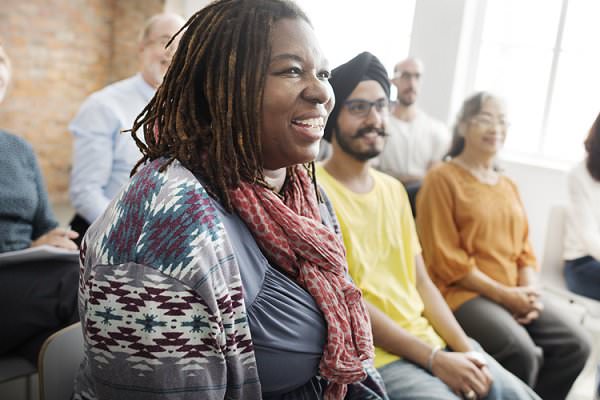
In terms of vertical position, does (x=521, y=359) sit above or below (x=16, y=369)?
below

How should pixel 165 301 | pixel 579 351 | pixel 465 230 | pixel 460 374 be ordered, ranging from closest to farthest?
pixel 165 301
pixel 460 374
pixel 579 351
pixel 465 230

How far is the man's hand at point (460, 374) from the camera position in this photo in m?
1.45

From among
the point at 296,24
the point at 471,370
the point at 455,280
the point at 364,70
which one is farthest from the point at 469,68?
the point at 296,24

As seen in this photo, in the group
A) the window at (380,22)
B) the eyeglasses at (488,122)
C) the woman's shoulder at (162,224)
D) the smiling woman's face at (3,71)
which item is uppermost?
the window at (380,22)

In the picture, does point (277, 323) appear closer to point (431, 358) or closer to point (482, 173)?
point (431, 358)

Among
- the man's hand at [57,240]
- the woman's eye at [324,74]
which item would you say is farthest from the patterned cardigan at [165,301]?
the man's hand at [57,240]

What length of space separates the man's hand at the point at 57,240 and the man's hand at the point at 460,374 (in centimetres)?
122

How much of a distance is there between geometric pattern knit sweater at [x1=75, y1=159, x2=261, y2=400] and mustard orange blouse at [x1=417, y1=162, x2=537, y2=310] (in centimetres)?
146

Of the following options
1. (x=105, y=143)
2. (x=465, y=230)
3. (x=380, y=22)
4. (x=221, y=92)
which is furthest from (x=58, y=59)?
(x=221, y=92)

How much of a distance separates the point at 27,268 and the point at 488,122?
1.90 meters

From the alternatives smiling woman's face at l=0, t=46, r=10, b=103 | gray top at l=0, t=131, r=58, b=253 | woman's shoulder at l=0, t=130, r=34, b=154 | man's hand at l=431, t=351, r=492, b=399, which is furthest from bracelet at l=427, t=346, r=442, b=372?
smiling woman's face at l=0, t=46, r=10, b=103

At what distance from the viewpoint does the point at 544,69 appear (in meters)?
4.42

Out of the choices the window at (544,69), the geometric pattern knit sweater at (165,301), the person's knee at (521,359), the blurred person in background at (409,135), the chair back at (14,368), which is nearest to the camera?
the geometric pattern knit sweater at (165,301)

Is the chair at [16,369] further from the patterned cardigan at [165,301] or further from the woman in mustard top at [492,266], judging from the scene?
the woman in mustard top at [492,266]
